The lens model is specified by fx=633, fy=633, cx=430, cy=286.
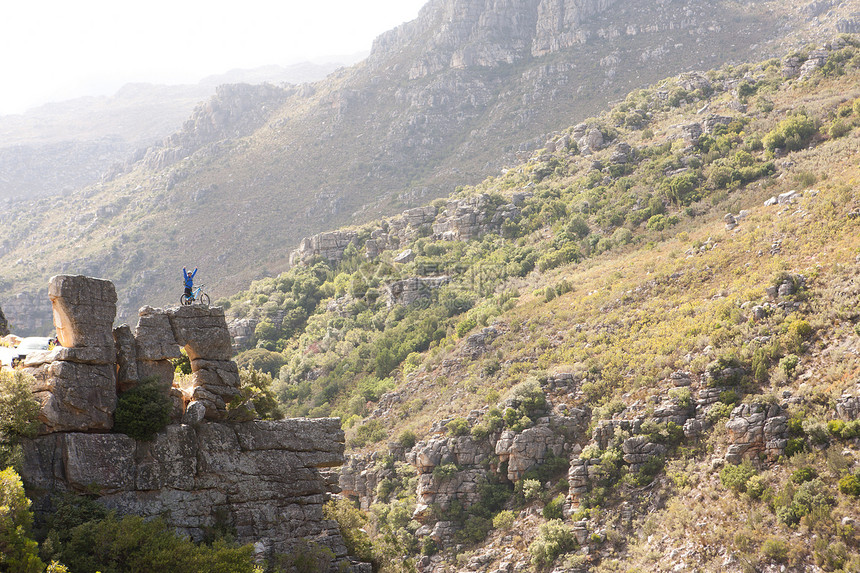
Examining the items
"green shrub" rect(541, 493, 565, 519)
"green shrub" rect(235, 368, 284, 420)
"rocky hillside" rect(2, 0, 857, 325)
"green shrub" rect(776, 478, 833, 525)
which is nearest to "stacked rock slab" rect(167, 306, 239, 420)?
"green shrub" rect(235, 368, 284, 420)

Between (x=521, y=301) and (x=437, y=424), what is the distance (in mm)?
15211

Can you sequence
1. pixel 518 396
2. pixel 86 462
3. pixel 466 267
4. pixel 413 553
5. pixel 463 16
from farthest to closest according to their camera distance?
pixel 463 16 → pixel 466 267 → pixel 518 396 → pixel 413 553 → pixel 86 462

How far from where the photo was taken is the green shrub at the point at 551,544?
27.7 meters

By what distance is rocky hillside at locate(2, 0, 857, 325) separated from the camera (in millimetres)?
104562

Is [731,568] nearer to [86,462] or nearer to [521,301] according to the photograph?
[86,462]

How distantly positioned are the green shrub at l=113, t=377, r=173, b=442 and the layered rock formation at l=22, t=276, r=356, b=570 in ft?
0.72

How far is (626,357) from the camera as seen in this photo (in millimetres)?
34969

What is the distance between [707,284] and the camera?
37.6 metres

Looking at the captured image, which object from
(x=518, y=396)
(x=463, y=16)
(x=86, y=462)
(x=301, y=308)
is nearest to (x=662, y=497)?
(x=518, y=396)

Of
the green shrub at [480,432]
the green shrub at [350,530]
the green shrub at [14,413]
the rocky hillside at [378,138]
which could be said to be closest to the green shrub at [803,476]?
the green shrub at [480,432]

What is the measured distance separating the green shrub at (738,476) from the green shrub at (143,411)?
21216 mm

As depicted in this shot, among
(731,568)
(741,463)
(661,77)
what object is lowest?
(731,568)

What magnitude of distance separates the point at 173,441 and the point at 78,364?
338cm

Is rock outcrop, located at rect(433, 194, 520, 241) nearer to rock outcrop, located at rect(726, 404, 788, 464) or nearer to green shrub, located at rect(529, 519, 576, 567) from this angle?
green shrub, located at rect(529, 519, 576, 567)
